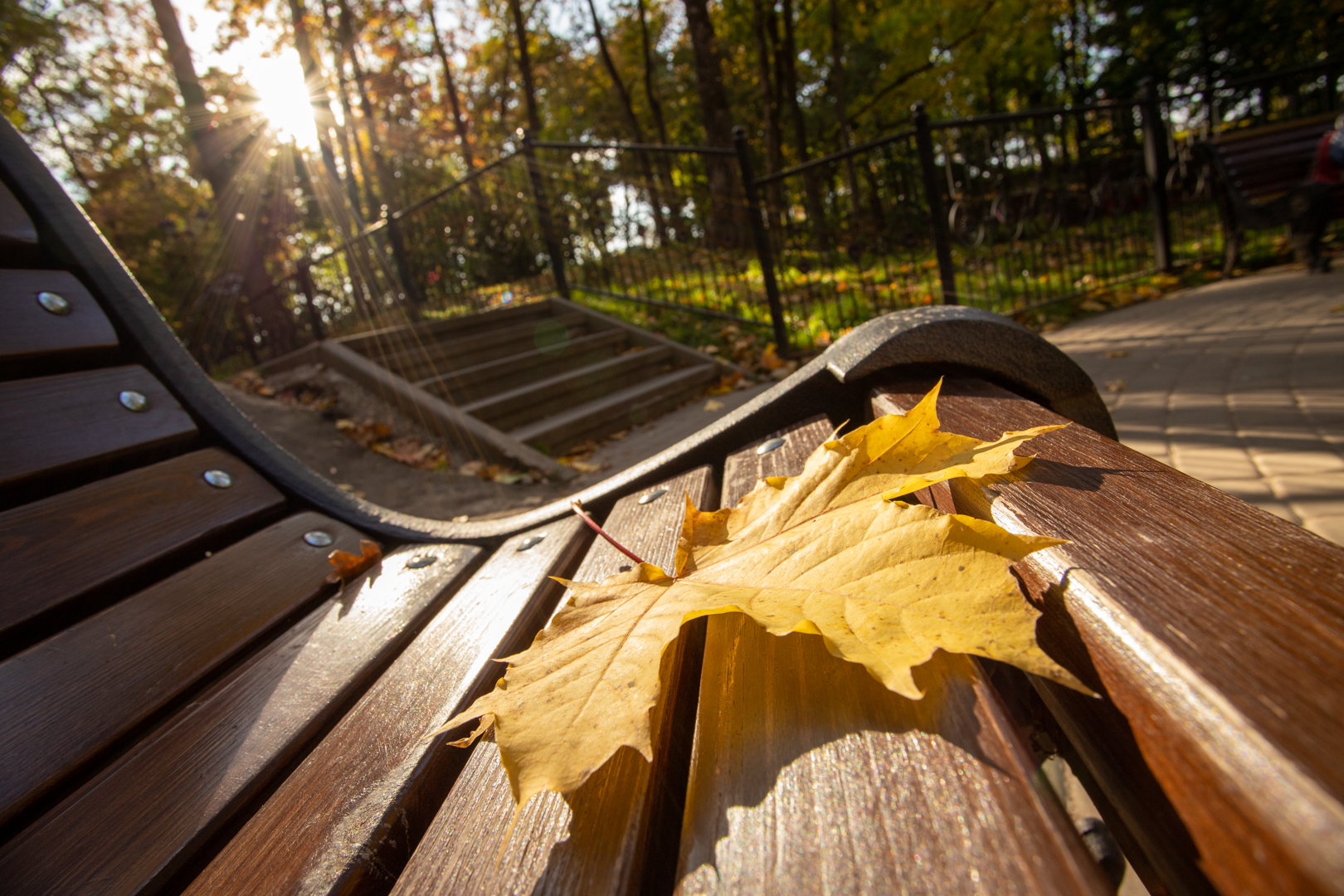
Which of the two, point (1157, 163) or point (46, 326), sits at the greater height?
point (1157, 163)

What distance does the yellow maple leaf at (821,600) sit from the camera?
0.40 metres

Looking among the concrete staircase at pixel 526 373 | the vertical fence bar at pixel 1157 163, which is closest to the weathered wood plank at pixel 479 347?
the concrete staircase at pixel 526 373

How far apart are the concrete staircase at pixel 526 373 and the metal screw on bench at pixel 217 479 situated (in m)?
2.83

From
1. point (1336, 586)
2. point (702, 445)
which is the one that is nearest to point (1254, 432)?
point (702, 445)

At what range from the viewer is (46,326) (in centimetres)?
120

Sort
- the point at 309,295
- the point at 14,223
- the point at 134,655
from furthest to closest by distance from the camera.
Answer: the point at 309,295
the point at 14,223
the point at 134,655

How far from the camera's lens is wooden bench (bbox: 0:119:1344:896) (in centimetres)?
32

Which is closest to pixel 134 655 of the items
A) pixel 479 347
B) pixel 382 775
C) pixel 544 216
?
pixel 382 775

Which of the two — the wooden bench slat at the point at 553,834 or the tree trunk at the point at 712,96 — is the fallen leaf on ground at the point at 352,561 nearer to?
the wooden bench slat at the point at 553,834

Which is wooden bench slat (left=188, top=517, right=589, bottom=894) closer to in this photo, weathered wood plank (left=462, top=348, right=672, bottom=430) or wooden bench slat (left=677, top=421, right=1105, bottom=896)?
wooden bench slat (left=677, top=421, right=1105, bottom=896)

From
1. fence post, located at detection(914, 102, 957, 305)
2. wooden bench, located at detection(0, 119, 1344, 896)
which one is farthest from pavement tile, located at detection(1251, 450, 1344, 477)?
fence post, located at detection(914, 102, 957, 305)

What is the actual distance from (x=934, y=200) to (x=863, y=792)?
538 centimetres

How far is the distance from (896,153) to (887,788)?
6579mm

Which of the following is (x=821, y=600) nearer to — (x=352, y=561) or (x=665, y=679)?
(x=665, y=679)
